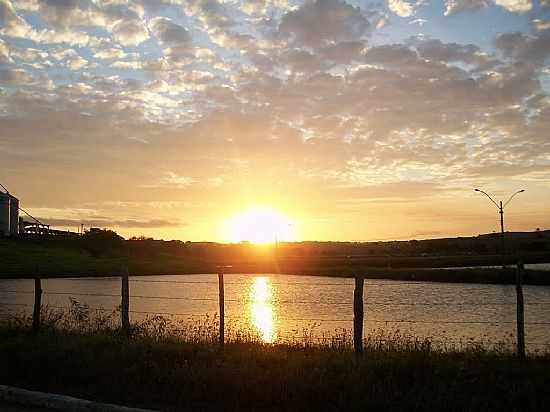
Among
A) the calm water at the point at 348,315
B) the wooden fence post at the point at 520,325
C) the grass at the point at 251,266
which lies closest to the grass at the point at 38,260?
the grass at the point at 251,266

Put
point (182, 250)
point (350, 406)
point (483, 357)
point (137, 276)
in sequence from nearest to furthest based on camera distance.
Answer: point (350, 406), point (483, 357), point (137, 276), point (182, 250)

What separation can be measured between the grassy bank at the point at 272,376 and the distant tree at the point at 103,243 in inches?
3785

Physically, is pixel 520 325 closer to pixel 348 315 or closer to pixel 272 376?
pixel 272 376

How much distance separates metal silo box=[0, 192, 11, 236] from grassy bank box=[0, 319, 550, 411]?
11553cm

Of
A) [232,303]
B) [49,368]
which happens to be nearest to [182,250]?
[232,303]

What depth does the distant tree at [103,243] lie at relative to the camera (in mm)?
104750

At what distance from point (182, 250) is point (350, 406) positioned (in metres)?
114

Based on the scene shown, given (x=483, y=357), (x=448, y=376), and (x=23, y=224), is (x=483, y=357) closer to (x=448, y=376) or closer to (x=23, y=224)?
(x=448, y=376)

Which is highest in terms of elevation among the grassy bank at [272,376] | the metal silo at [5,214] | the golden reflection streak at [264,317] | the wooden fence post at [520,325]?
the metal silo at [5,214]

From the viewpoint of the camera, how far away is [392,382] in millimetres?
8438

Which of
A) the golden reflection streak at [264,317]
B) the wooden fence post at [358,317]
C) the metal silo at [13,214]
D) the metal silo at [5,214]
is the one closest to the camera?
the wooden fence post at [358,317]

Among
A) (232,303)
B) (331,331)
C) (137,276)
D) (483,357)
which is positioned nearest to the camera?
(483,357)

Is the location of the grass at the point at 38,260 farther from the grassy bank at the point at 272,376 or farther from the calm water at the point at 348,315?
the grassy bank at the point at 272,376

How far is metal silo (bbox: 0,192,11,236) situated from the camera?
4572 inches
